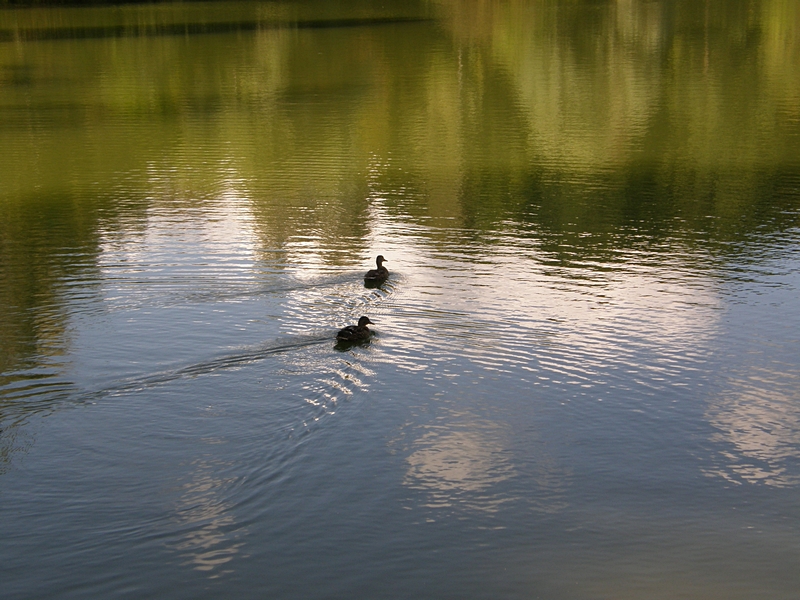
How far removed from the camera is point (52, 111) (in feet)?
87.9

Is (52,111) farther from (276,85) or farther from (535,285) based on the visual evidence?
(535,285)

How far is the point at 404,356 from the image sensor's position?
413 inches

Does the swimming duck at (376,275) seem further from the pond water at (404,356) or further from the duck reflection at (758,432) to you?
the duck reflection at (758,432)

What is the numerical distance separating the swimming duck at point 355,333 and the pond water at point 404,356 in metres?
0.19

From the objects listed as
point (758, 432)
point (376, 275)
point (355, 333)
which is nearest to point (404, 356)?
point (355, 333)

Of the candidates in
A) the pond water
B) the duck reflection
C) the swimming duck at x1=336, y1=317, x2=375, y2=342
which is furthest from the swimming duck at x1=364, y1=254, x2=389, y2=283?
the duck reflection

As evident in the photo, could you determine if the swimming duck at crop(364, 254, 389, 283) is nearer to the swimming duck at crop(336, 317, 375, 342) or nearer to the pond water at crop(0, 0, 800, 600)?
the pond water at crop(0, 0, 800, 600)

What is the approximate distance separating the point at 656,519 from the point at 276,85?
2499cm

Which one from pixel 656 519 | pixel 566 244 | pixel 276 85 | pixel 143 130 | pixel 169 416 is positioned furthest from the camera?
pixel 276 85

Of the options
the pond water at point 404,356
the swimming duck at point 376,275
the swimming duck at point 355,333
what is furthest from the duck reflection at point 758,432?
the swimming duck at point 376,275

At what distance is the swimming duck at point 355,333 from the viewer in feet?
34.0

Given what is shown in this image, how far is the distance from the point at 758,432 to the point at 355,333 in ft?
13.3

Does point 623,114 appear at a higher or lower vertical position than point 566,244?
higher

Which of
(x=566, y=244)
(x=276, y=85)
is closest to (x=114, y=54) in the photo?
(x=276, y=85)
